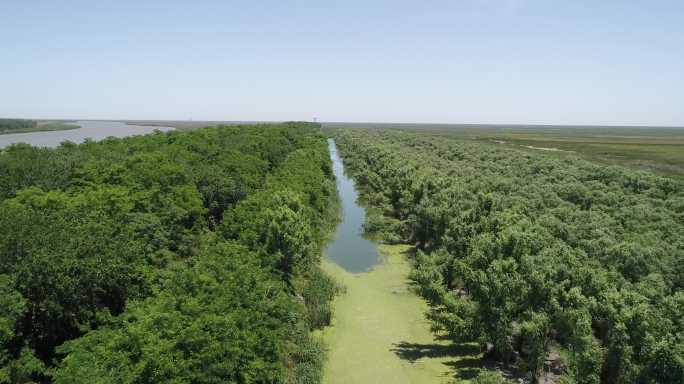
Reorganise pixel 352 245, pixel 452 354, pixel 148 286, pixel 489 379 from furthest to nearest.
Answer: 1. pixel 352 245
2. pixel 452 354
3. pixel 148 286
4. pixel 489 379

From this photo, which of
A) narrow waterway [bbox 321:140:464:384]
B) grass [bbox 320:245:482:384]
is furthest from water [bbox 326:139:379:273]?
grass [bbox 320:245:482:384]

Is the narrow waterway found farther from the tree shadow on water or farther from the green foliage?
the green foliage

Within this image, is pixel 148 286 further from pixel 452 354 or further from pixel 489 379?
pixel 489 379

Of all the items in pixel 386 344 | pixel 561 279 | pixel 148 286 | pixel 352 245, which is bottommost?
pixel 386 344

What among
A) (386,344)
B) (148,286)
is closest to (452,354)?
(386,344)

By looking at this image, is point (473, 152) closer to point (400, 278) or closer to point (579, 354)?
point (400, 278)

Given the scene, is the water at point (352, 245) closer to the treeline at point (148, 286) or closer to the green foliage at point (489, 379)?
the treeline at point (148, 286)
